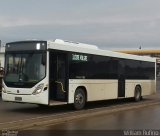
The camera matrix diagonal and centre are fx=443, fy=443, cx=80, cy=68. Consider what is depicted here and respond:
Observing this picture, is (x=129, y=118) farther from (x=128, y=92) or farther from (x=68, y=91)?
(x=128, y=92)

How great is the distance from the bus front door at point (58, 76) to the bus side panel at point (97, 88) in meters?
0.38

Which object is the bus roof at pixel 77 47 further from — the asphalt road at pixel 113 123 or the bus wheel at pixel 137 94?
the asphalt road at pixel 113 123

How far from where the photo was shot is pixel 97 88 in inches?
822

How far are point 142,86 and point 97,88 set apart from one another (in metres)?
6.35

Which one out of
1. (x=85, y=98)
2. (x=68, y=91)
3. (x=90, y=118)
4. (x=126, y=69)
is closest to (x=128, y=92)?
(x=126, y=69)

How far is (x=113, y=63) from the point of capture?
74.5 ft

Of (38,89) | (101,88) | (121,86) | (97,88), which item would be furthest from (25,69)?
(121,86)

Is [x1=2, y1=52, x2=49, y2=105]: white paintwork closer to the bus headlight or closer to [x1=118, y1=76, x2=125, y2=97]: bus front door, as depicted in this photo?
the bus headlight

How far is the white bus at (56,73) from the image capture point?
17.2 m

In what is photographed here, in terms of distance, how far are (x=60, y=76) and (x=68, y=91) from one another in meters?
0.71

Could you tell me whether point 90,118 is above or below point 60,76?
below

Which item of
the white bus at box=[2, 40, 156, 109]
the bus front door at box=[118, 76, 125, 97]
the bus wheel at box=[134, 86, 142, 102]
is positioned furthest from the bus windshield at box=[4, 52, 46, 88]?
the bus wheel at box=[134, 86, 142, 102]

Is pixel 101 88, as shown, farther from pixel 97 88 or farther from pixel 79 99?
pixel 79 99

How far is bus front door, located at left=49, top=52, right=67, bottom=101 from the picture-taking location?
711 inches
